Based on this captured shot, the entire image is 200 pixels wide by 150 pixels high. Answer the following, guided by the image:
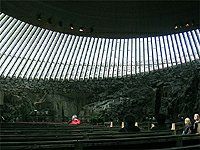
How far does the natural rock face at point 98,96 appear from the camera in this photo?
25944mm

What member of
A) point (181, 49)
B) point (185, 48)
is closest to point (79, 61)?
point (181, 49)

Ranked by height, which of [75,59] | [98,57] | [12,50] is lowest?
[12,50]

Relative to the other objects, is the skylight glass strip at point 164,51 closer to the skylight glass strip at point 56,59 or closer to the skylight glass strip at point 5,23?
the skylight glass strip at point 56,59

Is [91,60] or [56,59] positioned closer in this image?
[56,59]

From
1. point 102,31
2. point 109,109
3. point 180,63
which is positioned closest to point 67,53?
point 109,109

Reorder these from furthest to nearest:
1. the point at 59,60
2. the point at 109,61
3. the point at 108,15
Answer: the point at 109,61
the point at 59,60
the point at 108,15

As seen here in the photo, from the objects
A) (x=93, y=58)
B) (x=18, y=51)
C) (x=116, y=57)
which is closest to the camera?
(x=18, y=51)

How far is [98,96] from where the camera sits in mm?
33500

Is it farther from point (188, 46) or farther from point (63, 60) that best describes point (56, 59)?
point (188, 46)

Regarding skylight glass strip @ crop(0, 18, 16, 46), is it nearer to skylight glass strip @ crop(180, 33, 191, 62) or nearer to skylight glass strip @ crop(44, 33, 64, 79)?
skylight glass strip @ crop(44, 33, 64, 79)

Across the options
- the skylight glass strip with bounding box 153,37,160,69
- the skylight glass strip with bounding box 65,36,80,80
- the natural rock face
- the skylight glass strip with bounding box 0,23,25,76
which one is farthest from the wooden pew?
the skylight glass strip with bounding box 153,37,160,69

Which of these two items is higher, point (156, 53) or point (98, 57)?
point (156, 53)

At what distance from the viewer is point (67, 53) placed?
98.1ft

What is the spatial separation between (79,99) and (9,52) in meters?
10.4
